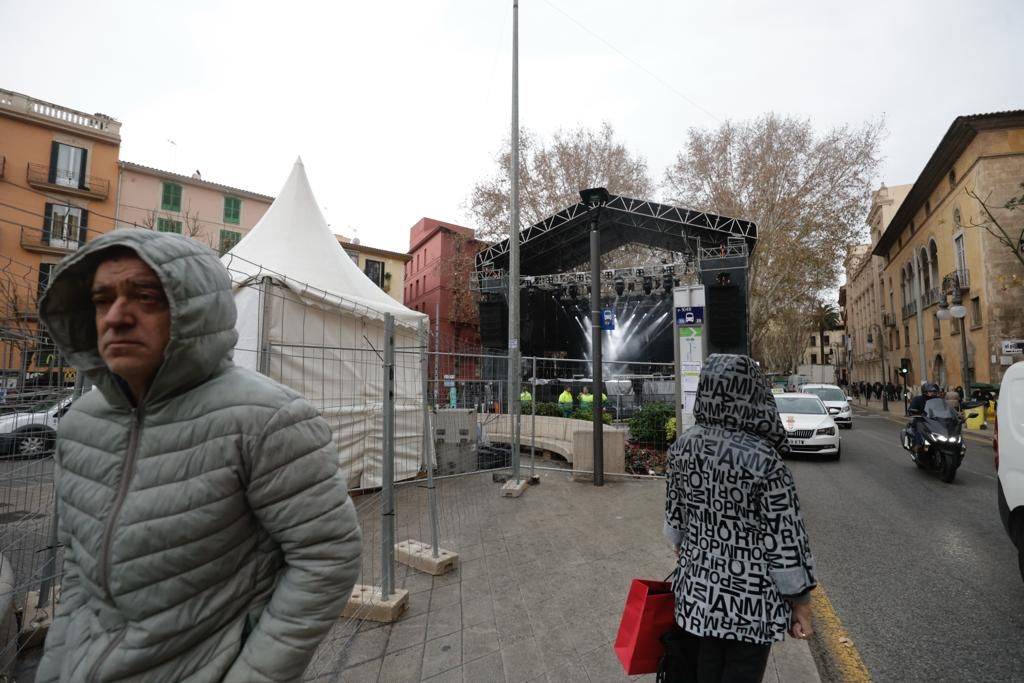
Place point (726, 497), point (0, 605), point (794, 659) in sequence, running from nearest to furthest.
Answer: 1. point (726, 497)
2. point (0, 605)
3. point (794, 659)

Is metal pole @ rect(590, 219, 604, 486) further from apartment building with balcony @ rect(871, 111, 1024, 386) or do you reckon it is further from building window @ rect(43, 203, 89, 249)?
apartment building with balcony @ rect(871, 111, 1024, 386)

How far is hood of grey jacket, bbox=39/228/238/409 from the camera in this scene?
1.16 metres

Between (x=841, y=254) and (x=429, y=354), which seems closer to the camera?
(x=429, y=354)

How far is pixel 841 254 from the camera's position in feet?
80.0

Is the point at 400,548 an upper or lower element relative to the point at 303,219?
lower

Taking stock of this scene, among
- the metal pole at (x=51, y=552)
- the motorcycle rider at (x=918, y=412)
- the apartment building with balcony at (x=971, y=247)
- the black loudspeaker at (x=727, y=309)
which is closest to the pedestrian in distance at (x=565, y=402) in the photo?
the black loudspeaker at (x=727, y=309)

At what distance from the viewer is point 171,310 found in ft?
3.77

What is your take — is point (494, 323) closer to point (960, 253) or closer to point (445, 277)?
point (445, 277)

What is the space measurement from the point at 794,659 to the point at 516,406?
4.52 metres

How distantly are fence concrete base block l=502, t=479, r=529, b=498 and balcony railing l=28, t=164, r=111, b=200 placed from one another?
25.6 m

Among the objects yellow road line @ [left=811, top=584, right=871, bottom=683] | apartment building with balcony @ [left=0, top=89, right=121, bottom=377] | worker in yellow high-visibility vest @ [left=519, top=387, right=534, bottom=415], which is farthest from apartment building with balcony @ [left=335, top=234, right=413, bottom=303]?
yellow road line @ [left=811, top=584, right=871, bottom=683]

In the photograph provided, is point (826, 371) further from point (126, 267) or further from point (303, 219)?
point (126, 267)

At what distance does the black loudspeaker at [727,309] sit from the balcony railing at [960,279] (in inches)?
742

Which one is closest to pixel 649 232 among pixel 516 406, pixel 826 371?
pixel 516 406
